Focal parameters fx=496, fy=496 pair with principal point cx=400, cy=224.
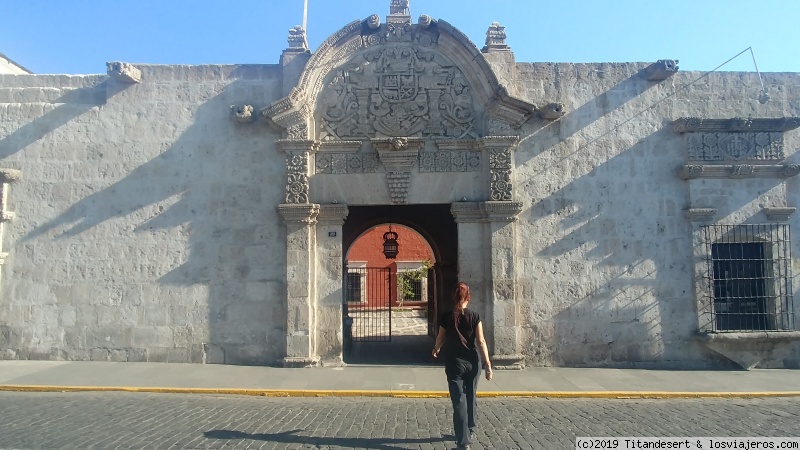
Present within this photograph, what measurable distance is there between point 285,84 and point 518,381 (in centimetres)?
599

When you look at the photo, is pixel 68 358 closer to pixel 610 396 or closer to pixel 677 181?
pixel 610 396

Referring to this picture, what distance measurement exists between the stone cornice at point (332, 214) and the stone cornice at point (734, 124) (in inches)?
224

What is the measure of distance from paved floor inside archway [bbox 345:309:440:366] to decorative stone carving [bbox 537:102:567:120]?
177 inches

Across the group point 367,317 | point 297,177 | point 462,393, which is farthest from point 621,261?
point 367,317

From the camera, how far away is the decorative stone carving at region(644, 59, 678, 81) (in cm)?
818

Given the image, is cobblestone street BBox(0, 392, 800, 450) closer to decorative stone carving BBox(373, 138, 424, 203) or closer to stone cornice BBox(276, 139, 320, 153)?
decorative stone carving BBox(373, 138, 424, 203)

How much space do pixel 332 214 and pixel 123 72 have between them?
4204mm

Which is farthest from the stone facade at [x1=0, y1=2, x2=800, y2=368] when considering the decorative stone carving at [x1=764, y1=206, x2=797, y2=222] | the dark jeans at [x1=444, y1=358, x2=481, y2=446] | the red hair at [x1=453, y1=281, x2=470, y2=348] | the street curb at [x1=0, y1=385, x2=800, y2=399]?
the red hair at [x1=453, y1=281, x2=470, y2=348]

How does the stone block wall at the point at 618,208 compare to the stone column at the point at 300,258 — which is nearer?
the stone column at the point at 300,258

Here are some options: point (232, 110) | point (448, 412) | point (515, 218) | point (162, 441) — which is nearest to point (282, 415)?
point (162, 441)

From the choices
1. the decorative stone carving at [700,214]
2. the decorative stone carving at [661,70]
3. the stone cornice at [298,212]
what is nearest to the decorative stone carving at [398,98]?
the stone cornice at [298,212]

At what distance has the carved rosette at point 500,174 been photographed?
7.98 metres

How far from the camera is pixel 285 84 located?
8.38 metres

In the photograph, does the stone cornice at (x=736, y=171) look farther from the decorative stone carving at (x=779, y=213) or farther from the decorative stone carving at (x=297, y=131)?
the decorative stone carving at (x=297, y=131)
